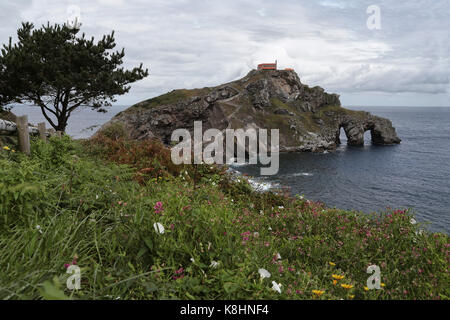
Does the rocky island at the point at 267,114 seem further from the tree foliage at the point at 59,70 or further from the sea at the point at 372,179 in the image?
the tree foliage at the point at 59,70

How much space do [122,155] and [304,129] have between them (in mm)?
75927

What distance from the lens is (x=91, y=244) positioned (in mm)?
3502

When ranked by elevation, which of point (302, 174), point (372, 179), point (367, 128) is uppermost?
point (367, 128)

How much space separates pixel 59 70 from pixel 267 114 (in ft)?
221

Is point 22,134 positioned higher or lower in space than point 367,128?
lower

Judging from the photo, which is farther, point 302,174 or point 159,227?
point 302,174

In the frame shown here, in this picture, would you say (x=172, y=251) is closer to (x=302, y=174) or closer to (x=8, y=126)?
(x=8, y=126)

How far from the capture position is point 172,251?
3.11m

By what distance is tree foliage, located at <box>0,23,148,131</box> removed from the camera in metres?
21.0

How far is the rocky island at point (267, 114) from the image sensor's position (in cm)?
7769
